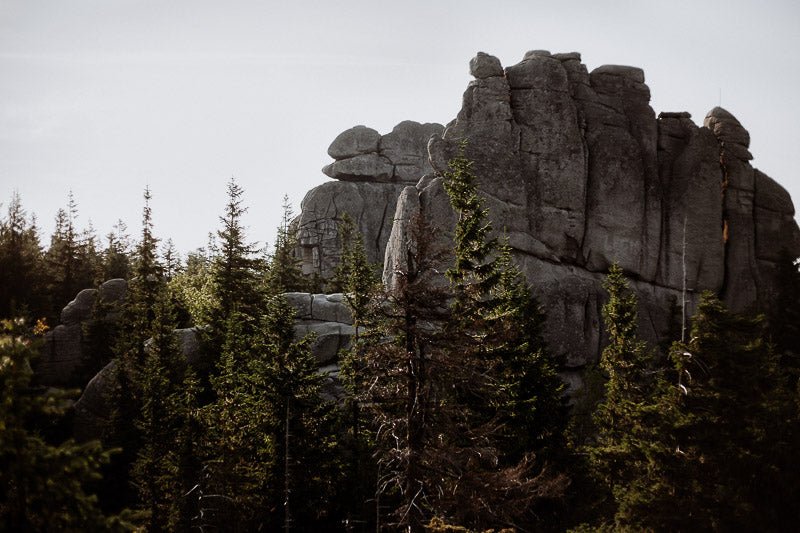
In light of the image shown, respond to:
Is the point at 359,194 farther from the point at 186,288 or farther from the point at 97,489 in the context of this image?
the point at 97,489

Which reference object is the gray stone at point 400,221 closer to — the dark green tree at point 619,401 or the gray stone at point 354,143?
the dark green tree at point 619,401

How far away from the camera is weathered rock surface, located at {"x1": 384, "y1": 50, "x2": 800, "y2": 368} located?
3894 centimetres

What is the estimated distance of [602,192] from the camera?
41.1m

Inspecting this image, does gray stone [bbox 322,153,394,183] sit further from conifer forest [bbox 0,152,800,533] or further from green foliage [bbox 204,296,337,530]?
green foliage [bbox 204,296,337,530]

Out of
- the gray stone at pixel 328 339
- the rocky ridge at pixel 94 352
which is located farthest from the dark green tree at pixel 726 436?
the gray stone at pixel 328 339

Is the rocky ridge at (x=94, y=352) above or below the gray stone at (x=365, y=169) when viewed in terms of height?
below

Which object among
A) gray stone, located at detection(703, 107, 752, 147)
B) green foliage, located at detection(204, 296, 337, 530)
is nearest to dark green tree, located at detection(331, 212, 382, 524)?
green foliage, located at detection(204, 296, 337, 530)

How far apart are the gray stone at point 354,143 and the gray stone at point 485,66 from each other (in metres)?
30.9

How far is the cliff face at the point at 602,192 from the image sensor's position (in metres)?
39.0

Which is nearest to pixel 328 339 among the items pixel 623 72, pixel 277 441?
pixel 277 441

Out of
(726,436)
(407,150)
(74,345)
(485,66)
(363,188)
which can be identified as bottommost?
(726,436)

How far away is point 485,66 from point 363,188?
30.2 metres

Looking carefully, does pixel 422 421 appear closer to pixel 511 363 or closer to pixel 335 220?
pixel 511 363

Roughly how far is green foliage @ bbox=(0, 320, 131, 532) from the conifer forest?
0.03 metres
